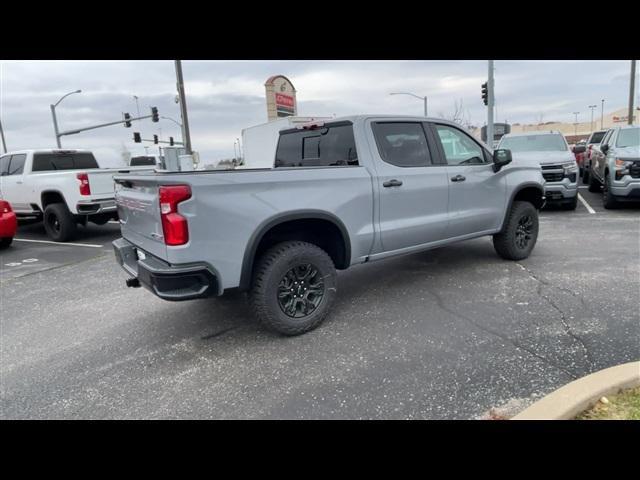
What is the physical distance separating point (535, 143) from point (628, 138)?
185 centimetres

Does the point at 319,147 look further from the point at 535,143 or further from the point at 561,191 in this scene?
the point at 535,143

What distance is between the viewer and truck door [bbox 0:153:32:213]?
9.33 m

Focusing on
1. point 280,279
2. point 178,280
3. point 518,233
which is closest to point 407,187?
point 280,279

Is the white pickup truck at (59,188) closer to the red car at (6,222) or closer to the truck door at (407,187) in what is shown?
the red car at (6,222)

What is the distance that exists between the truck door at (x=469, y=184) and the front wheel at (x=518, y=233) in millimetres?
240

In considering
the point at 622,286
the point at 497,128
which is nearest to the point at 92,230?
the point at 622,286

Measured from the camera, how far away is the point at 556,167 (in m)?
8.93

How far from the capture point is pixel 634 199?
8578 millimetres

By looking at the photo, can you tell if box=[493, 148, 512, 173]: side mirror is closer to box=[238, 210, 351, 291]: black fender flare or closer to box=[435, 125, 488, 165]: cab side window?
box=[435, 125, 488, 165]: cab side window

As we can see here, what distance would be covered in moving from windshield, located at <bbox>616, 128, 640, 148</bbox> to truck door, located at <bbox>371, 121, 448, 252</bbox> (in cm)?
718

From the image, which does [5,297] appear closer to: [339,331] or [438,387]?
[339,331]
